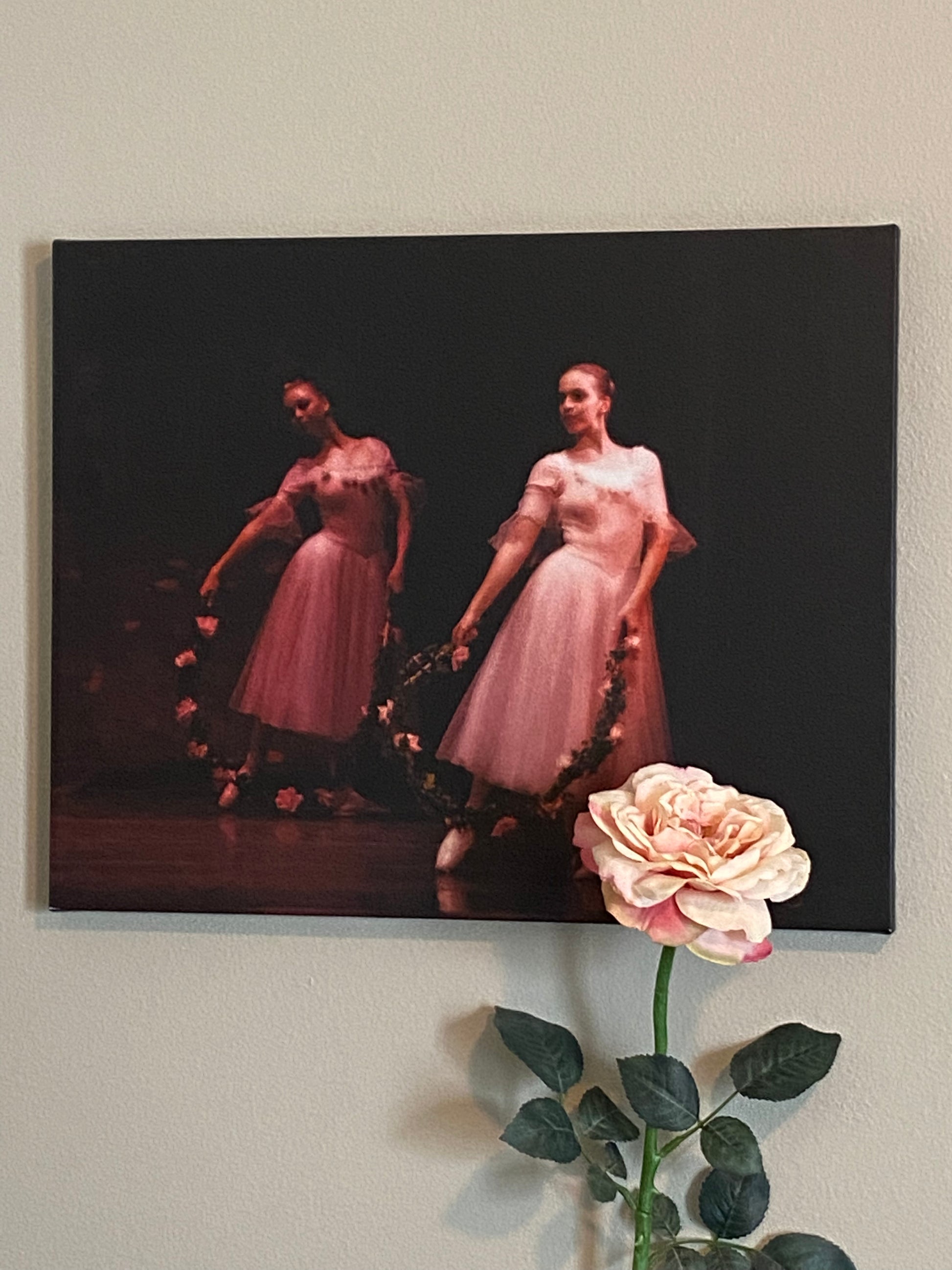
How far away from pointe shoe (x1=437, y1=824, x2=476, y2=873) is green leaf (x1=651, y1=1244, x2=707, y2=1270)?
0.35 m

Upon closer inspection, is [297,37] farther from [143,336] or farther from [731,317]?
[731,317]

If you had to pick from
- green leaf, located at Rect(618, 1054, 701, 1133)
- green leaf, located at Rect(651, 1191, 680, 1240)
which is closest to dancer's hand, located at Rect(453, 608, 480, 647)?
green leaf, located at Rect(618, 1054, 701, 1133)

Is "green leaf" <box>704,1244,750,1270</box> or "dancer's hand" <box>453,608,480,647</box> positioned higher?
"dancer's hand" <box>453,608,480,647</box>

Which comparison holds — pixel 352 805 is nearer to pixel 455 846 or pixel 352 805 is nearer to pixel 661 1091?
pixel 455 846

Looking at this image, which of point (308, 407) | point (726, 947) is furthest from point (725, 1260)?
point (308, 407)

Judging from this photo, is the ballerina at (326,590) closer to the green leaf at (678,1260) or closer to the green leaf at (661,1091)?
the green leaf at (661,1091)

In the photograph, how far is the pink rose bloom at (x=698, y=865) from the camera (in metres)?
0.84

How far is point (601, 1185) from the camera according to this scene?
93 cm

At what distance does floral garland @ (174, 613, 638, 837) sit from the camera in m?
0.96

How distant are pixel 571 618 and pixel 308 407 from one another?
0.92 feet

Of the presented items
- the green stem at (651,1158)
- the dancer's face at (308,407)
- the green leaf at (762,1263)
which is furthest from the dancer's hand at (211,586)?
the green leaf at (762,1263)

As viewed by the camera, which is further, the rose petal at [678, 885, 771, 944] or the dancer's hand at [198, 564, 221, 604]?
the dancer's hand at [198, 564, 221, 604]

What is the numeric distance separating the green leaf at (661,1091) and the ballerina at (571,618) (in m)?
0.21

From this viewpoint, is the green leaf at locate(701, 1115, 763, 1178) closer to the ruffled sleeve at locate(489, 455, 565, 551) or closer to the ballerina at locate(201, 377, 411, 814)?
the ballerina at locate(201, 377, 411, 814)
